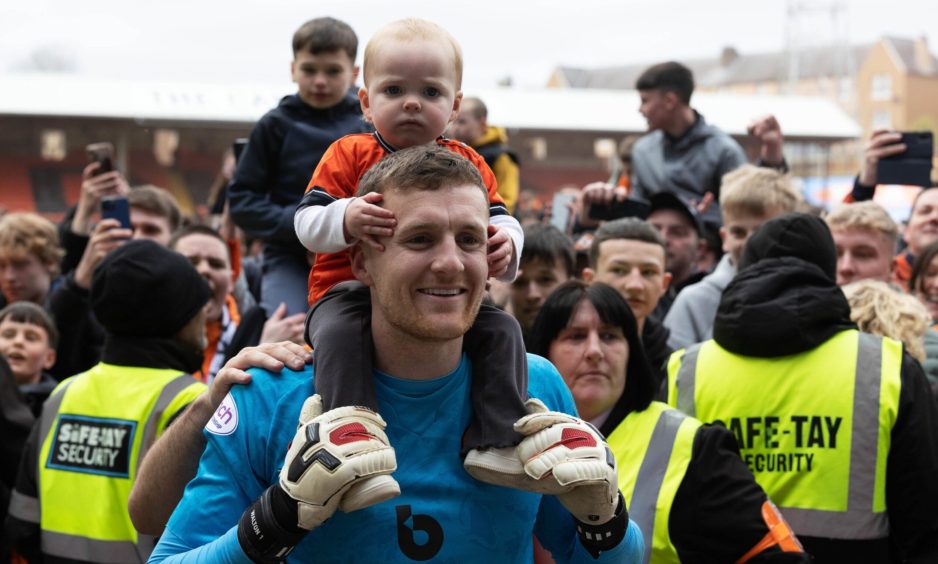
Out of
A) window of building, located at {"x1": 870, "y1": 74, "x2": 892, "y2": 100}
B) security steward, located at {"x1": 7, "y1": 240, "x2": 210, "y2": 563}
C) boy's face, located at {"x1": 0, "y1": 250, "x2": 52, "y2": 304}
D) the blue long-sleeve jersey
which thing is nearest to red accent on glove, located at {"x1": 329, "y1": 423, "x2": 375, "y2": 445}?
the blue long-sleeve jersey

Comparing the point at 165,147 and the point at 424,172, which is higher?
the point at 424,172

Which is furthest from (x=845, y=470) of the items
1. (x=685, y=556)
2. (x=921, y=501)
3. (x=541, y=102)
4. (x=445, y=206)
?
(x=541, y=102)

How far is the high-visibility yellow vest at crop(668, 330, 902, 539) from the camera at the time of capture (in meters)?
3.93

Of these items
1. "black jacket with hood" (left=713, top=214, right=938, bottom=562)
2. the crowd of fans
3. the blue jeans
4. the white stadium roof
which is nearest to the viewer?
the crowd of fans

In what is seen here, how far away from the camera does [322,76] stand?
16.2ft

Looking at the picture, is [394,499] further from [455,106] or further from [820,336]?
[820,336]

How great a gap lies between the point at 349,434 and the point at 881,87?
301 ft

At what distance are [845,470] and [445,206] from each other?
6.87ft

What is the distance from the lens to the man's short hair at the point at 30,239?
6.71m

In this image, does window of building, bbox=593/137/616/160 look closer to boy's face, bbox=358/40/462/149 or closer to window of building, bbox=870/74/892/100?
boy's face, bbox=358/40/462/149

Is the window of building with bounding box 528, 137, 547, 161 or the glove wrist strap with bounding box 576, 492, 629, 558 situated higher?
the glove wrist strap with bounding box 576, 492, 629, 558

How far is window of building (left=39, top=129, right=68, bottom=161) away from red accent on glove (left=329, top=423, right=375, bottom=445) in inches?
1231

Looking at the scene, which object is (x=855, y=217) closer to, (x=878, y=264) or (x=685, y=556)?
(x=878, y=264)

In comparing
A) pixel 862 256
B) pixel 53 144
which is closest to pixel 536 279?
pixel 862 256
